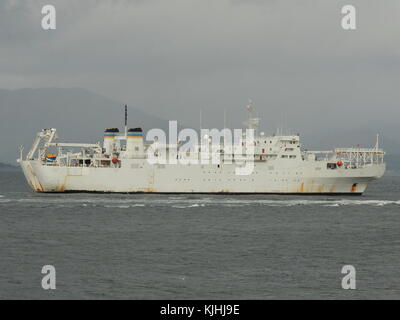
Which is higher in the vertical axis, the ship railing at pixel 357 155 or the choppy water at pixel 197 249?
the ship railing at pixel 357 155

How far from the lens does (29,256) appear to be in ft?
91.8

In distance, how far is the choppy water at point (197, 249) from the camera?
22.7 m

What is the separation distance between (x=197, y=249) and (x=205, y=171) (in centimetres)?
2807

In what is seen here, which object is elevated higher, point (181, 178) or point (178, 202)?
point (181, 178)

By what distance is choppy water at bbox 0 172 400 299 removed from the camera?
74.5 ft

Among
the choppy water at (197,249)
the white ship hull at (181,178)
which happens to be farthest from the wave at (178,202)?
the white ship hull at (181,178)

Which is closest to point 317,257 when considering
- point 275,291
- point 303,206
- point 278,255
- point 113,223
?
point 278,255

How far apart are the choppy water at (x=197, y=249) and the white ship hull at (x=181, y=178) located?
6.58 metres

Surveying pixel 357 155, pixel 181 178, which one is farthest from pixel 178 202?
pixel 357 155

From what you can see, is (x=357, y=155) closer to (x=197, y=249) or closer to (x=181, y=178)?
(x=181, y=178)

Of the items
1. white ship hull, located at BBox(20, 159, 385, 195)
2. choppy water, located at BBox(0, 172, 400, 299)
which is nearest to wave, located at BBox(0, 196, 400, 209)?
choppy water, located at BBox(0, 172, 400, 299)

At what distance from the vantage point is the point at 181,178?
5831 cm

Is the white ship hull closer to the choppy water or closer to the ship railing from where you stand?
the ship railing

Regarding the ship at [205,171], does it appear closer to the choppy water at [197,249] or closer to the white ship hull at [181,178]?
the white ship hull at [181,178]
